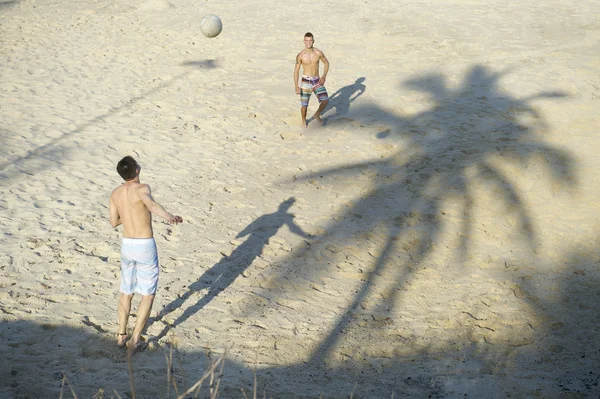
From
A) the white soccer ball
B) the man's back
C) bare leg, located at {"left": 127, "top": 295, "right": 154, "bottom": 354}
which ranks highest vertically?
the white soccer ball

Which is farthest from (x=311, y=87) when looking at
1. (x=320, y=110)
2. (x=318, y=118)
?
(x=318, y=118)

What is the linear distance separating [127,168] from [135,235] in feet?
1.59

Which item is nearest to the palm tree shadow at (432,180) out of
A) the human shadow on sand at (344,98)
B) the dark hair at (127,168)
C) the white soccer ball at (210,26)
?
the human shadow on sand at (344,98)

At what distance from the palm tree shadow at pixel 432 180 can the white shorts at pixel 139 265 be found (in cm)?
143

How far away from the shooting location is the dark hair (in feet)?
15.4

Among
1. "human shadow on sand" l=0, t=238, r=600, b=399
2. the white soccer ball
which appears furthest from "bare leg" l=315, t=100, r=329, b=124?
"human shadow on sand" l=0, t=238, r=600, b=399

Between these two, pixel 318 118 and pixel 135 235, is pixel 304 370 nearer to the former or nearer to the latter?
pixel 135 235

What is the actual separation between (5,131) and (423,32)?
916 cm

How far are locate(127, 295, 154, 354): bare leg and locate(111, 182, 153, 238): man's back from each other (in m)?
0.50

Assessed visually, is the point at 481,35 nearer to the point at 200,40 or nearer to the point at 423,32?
the point at 423,32

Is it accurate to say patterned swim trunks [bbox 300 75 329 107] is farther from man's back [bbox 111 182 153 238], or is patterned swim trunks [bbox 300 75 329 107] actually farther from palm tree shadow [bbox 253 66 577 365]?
man's back [bbox 111 182 153 238]

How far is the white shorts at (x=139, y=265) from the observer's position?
4.75 metres

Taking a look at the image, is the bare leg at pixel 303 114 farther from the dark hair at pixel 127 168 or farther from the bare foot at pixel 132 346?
the bare foot at pixel 132 346

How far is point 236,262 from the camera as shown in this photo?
6.62m
